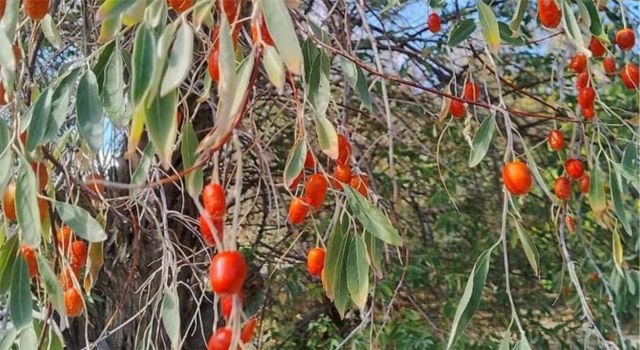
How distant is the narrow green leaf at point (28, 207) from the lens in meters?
0.58

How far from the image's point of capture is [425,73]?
2080 mm

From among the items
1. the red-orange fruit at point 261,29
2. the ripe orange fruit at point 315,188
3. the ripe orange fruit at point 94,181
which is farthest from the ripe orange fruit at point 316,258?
the red-orange fruit at point 261,29

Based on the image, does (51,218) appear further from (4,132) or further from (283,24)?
(283,24)

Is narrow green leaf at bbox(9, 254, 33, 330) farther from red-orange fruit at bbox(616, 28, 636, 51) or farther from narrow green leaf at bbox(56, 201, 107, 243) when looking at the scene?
red-orange fruit at bbox(616, 28, 636, 51)

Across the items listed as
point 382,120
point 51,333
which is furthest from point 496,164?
point 51,333

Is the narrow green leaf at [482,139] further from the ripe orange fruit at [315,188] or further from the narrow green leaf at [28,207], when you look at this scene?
the narrow green leaf at [28,207]

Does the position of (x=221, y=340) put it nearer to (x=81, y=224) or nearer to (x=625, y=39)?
(x=81, y=224)

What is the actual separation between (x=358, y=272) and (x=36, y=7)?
383mm

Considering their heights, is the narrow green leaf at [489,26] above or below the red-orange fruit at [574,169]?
above

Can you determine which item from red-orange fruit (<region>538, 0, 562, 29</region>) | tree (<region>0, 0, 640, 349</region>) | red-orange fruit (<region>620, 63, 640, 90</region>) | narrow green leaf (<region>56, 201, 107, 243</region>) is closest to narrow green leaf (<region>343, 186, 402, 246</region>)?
tree (<region>0, 0, 640, 349</region>)

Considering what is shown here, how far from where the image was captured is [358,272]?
761 mm

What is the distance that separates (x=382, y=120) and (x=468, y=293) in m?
0.99

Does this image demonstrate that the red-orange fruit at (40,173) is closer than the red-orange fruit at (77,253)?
Yes

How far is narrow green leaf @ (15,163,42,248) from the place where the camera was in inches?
22.6
